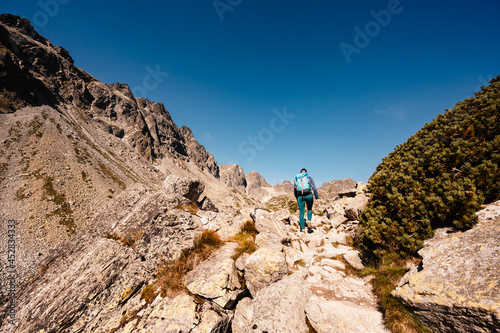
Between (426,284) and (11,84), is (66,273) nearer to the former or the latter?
(426,284)

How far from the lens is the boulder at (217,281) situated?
19.9ft

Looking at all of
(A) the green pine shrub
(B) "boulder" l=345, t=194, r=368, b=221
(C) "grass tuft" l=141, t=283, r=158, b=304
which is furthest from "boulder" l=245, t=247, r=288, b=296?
(B) "boulder" l=345, t=194, r=368, b=221

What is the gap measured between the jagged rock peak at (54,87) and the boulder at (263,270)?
4643 inches

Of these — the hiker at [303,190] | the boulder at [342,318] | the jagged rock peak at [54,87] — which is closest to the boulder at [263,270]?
the boulder at [342,318]

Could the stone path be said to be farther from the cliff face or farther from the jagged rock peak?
the jagged rock peak

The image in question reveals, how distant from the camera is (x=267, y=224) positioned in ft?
32.4

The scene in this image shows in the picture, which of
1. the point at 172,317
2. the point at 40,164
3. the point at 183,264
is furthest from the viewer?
the point at 40,164

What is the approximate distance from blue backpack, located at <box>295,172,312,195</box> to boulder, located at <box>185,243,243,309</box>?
7346 mm

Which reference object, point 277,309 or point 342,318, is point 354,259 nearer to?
point 342,318

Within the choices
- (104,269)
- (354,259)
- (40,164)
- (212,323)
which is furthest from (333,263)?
(40,164)

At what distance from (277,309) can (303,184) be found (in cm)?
876

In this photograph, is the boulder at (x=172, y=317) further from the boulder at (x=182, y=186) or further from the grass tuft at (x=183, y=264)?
the boulder at (x=182, y=186)

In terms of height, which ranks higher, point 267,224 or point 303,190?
point 303,190

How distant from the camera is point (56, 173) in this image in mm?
58812
